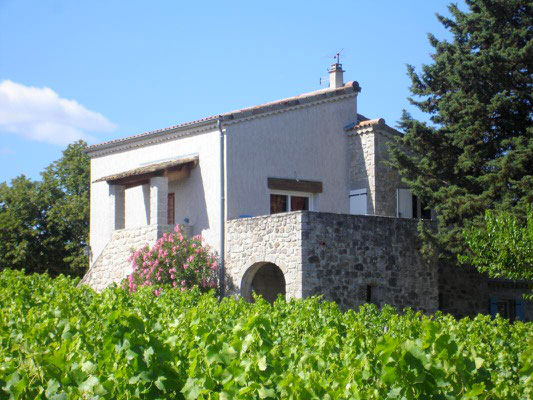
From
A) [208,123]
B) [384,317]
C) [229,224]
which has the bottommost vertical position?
[384,317]

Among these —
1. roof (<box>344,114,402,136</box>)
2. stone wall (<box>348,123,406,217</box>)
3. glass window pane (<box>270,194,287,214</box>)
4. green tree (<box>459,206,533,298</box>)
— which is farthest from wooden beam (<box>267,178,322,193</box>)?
green tree (<box>459,206,533,298</box>)

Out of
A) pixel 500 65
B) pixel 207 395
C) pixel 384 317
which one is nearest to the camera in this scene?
pixel 207 395

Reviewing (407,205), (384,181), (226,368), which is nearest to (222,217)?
(384,181)

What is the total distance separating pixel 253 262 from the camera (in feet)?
57.0

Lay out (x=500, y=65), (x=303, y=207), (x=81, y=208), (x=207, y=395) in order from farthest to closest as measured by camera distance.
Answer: (x=81, y=208) → (x=303, y=207) → (x=500, y=65) → (x=207, y=395)

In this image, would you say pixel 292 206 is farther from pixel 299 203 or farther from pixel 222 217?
pixel 222 217

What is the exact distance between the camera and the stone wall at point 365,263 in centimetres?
1666

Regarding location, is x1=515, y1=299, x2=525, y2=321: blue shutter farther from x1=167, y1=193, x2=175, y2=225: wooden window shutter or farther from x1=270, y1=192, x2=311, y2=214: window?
x1=167, y1=193, x2=175, y2=225: wooden window shutter

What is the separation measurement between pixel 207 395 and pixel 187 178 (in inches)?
603

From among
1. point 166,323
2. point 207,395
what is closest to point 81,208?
point 166,323

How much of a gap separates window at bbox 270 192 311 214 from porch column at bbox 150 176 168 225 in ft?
8.83

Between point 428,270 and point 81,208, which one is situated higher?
point 81,208

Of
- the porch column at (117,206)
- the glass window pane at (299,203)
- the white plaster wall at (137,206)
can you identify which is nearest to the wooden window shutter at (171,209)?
the white plaster wall at (137,206)

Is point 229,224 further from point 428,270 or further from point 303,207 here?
point 428,270
